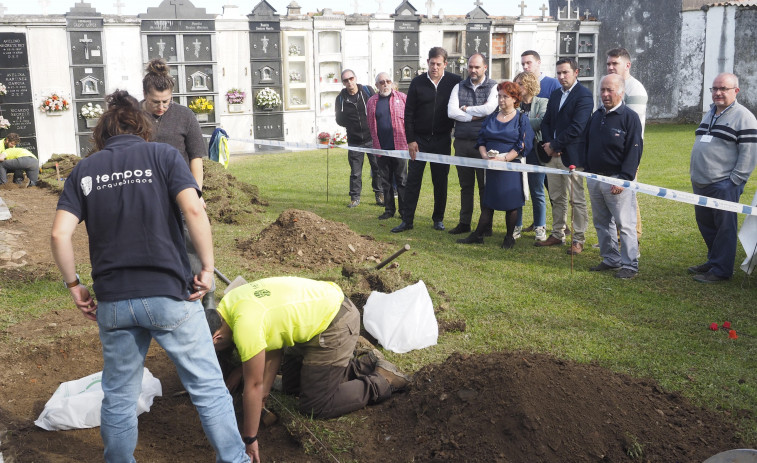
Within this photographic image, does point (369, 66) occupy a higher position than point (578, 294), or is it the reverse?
point (369, 66)

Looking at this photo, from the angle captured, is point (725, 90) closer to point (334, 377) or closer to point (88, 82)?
point (334, 377)

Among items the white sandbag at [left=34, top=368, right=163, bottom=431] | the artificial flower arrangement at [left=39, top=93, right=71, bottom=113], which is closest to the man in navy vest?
the white sandbag at [left=34, top=368, right=163, bottom=431]

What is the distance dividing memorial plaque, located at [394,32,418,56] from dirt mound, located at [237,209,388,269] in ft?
53.3

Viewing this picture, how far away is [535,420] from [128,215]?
7.18 ft

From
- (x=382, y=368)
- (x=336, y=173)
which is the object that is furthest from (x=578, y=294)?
(x=336, y=173)

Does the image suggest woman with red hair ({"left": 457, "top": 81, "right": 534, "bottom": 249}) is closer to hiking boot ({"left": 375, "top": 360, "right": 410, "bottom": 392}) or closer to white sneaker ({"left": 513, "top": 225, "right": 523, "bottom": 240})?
white sneaker ({"left": 513, "top": 225, "right": 523, "bottom": 240})

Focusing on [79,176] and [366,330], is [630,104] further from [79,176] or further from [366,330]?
[79,176]

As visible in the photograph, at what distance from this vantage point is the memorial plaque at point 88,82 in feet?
65.0

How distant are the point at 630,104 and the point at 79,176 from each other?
615 cm

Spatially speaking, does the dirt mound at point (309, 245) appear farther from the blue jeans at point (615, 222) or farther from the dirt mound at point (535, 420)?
the dirt mound at point (535, 420)

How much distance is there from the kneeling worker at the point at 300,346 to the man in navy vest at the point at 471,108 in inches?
183

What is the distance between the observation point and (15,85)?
62.0ft

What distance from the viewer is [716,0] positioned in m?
28.4

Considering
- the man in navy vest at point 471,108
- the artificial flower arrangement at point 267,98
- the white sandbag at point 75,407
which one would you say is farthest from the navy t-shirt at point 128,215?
the artificial flower arrangement at point 267,98
